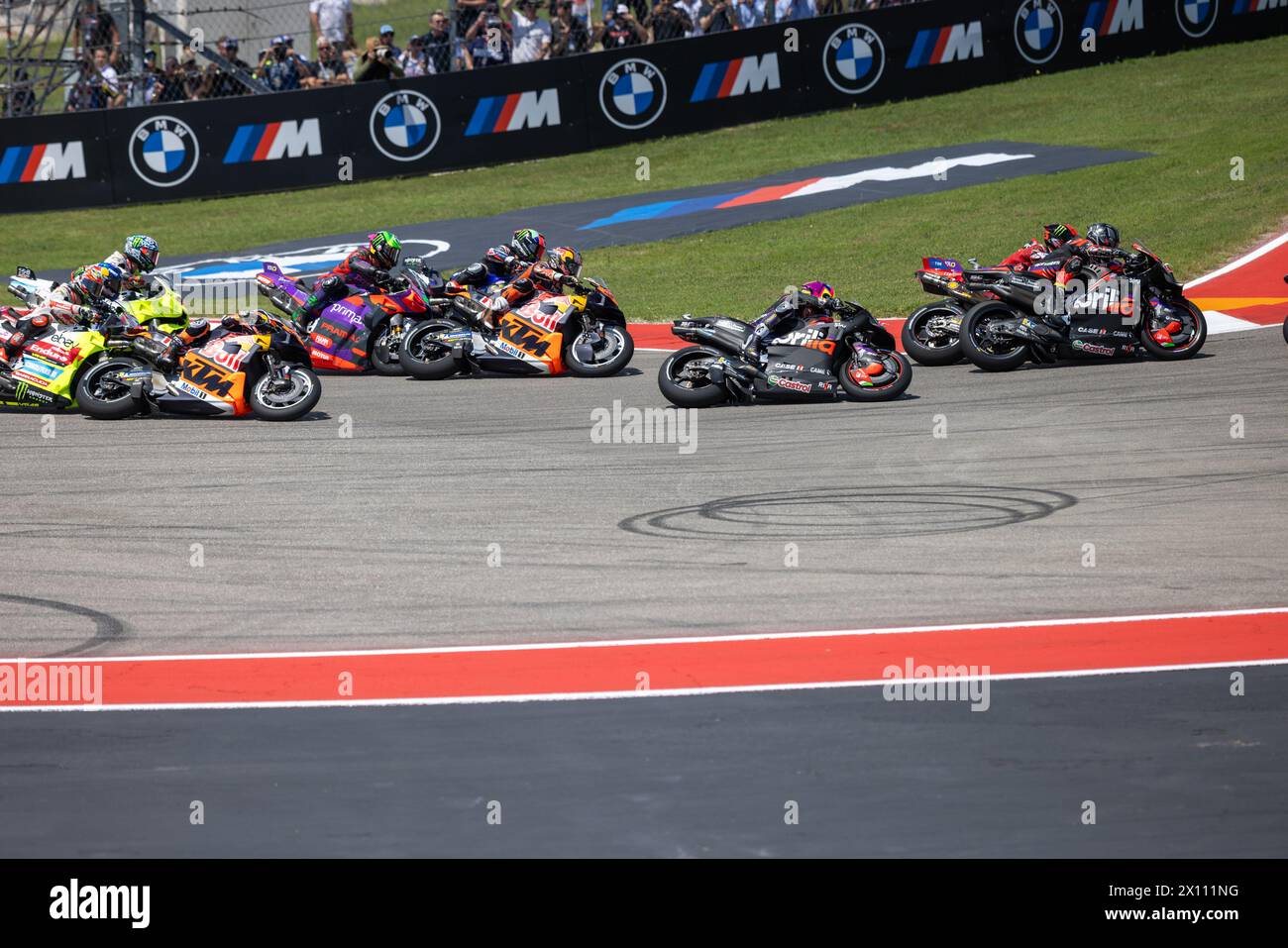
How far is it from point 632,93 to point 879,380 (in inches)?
544

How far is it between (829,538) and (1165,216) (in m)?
14.4

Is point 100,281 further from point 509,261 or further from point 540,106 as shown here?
point 540,106

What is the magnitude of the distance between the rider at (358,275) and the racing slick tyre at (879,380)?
5.21 m

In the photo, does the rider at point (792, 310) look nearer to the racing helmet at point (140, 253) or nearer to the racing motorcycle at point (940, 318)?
the racing motorcycle at point (940, 318)

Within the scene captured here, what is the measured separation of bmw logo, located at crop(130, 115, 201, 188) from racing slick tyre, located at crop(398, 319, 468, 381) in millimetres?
11219

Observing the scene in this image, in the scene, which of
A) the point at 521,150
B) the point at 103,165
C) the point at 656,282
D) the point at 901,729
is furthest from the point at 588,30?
the point at 901,729

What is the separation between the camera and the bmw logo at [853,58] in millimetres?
27094

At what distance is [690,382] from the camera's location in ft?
47.6

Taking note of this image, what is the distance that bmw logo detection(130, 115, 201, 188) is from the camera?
25688 millimetres

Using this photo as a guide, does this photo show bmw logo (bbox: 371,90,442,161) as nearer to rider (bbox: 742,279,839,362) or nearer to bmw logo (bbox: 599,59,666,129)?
bmw logo (bbox: 599,59,666,129)

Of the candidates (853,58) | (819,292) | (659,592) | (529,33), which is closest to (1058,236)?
(819,292)

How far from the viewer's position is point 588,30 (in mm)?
26219

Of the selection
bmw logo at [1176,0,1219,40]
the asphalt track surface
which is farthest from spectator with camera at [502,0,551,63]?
the asphalt track surface

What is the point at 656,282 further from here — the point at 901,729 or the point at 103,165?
the point at 901,729
